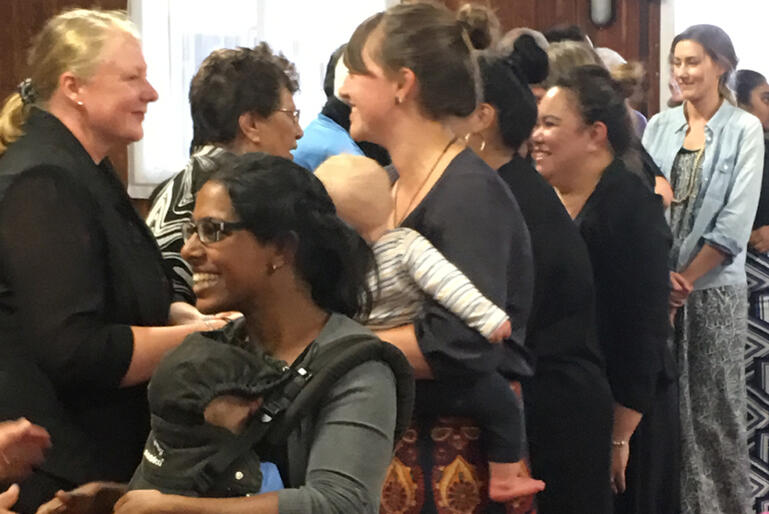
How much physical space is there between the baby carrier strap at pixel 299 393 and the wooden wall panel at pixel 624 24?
5757mm

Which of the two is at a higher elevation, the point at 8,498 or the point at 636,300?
the point at 8,498

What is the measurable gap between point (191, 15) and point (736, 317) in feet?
11.0

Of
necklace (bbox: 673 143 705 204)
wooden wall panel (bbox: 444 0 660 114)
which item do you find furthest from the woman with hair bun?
wooden wall panel (bbox: 444 0 660 114)

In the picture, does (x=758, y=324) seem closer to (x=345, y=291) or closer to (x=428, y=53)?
(x=428, y=53)

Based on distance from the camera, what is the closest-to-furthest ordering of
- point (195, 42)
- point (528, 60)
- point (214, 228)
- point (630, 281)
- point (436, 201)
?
1. point (214, 228)
2. point (436, 201)
3. point (528, 60)
4. point (630, 281)
5. point (195, 42)

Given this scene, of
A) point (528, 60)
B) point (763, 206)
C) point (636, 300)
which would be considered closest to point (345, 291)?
point (528, 60)

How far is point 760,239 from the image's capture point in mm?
4621

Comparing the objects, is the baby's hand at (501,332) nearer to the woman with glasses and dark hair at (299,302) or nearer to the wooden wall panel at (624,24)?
the woman with glasses and dark hair at (299,302)

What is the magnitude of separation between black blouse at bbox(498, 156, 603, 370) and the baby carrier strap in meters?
1.09

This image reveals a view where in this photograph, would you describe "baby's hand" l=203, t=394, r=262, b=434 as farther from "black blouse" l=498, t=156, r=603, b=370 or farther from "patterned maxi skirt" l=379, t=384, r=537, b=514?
"black blouse" l=498, t=156, r=603, b=370

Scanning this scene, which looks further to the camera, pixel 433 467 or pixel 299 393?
pixel 433 467

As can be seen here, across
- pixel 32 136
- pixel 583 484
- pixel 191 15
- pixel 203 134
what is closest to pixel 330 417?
pixel 32 136

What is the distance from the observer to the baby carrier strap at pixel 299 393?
145 centimetres

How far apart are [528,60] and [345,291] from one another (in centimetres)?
123
